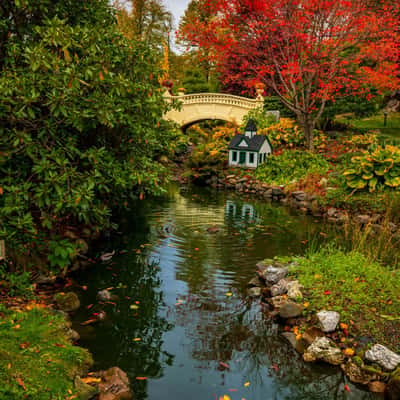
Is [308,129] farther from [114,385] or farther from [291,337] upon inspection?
[114,385]

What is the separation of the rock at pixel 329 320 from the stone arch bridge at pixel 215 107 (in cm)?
2046

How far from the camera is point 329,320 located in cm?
611

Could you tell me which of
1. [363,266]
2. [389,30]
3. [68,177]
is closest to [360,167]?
[389,30]

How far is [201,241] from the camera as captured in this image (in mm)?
10984

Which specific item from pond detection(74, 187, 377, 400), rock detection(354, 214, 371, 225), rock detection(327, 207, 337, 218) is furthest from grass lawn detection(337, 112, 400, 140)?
pond detection(74, 187, 377, 400)

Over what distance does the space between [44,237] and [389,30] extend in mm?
16001

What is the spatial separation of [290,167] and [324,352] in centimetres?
1354

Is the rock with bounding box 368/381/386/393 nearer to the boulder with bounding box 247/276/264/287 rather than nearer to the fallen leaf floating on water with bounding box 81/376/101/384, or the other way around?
the boulder with bounding box 247/276/264/287

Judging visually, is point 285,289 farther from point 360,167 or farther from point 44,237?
point 360,167

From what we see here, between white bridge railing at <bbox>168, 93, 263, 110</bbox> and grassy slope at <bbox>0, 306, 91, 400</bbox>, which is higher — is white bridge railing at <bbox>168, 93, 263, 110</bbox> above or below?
above

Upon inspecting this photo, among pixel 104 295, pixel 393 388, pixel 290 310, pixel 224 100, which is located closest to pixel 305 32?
pixel 224 100

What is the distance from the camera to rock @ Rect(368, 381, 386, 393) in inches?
205

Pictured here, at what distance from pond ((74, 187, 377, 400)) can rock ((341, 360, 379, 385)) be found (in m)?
0.12

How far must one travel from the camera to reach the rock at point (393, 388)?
492cm
